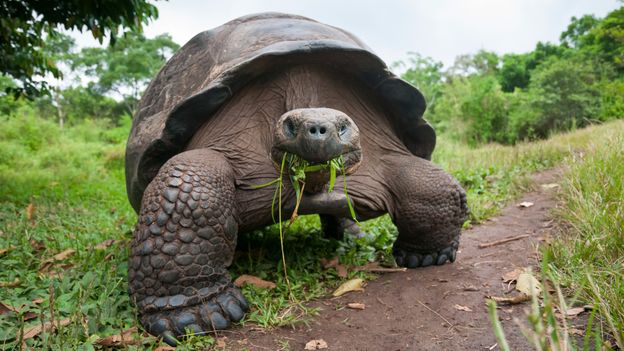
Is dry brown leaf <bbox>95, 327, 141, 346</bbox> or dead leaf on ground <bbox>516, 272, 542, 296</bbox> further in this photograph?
dead leaf on ground <bbox>516, 272, 542, 296</bbox>

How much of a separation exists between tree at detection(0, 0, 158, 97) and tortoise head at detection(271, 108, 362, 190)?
7.87 ft

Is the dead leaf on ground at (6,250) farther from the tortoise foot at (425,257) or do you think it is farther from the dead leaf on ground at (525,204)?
the dead leaf on ground at (525,204)

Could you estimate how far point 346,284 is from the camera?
7.92 ft

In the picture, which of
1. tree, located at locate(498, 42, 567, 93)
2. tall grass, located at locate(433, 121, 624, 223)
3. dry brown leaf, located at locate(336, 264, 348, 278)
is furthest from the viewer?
tree, located at locate(498, 42, 567, 93)

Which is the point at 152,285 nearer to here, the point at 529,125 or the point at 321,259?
the point at 321,259

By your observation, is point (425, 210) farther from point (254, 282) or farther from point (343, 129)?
point (254, 282)

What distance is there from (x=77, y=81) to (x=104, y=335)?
102 ft

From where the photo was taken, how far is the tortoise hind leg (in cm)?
258

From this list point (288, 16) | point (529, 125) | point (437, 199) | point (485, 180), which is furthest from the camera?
point (529, 125)

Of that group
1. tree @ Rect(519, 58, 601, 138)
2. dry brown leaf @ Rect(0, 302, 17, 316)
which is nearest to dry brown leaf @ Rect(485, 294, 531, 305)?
dry brown leaf @ Rect(0, 302, 17, 316)

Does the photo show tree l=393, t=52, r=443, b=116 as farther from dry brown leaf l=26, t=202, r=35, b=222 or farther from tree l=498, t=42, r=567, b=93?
dry brown leaf l=26, t=202, r=35, b=222

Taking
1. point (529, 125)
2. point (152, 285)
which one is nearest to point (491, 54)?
point (529, 125)

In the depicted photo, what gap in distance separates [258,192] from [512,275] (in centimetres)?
139

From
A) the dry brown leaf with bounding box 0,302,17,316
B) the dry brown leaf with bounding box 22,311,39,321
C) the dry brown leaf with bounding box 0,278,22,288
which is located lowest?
the dry brown leaf with bounding box 22,311,39,321
